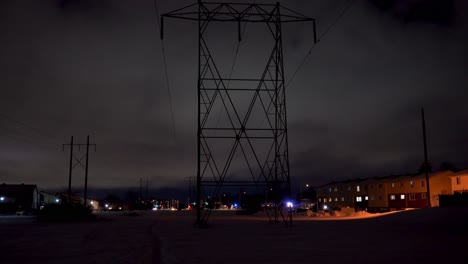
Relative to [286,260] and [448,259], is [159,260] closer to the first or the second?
[286,260]

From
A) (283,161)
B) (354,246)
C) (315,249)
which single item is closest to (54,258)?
(315,249)

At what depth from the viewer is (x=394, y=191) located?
88438 millimetres

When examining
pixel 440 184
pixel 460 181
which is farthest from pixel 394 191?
pixel 460 181

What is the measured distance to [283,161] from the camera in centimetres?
3281

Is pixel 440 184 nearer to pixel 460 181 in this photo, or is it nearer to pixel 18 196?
pixel 460 181

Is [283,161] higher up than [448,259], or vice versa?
[283,161]

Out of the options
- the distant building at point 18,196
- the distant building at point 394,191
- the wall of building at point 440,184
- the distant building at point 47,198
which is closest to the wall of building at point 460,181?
the distant building at point 394,191

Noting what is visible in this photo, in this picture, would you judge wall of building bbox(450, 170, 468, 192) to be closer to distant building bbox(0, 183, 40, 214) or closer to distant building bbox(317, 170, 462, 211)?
distant building bbox(317, 170, 462, 211)

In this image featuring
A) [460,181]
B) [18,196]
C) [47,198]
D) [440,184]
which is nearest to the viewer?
[460,181]

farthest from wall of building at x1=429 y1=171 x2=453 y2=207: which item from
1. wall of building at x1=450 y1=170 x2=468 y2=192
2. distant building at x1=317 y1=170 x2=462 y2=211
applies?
wall of building at x1=450 y1=170 x2=468 y2=192

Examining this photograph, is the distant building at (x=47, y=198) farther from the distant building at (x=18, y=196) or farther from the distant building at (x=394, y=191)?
the distant building at (x=394, y=191)

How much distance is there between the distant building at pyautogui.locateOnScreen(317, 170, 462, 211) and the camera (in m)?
75.1

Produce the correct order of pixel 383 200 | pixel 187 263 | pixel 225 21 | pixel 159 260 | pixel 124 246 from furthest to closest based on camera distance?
pixel 383 200, pixel 225 21, pixel 124 246, pixel 159 260, pixel 187 263

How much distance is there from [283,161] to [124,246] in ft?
54.8
